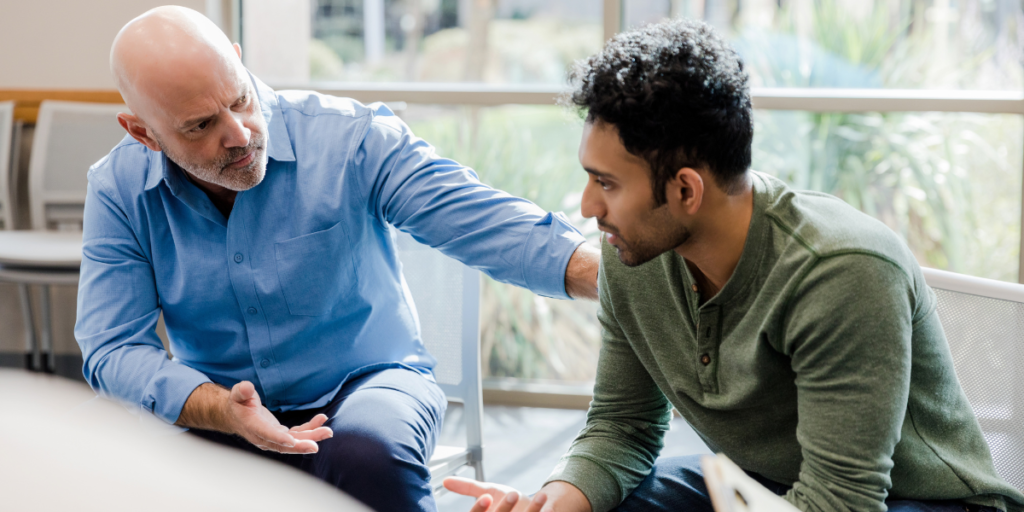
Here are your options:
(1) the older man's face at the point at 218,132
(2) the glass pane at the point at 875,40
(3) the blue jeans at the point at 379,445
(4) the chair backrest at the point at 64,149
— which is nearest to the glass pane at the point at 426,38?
(2) the glass pane at the point at 875,40

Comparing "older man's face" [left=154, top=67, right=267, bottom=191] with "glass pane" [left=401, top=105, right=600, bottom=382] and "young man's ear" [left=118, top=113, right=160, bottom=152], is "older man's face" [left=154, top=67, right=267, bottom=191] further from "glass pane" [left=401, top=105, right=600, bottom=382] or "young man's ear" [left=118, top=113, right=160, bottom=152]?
"glass pane" [left=401, top=105, right=600, bottom=382]

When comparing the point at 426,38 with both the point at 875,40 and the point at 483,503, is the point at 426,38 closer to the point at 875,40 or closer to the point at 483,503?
the point at 875,40

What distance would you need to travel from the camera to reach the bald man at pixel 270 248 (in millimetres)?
1481

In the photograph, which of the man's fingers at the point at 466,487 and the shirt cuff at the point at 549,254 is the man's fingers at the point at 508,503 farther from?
the shirt cuff at the point at 549,254

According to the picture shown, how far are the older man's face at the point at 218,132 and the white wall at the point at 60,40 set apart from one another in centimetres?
181

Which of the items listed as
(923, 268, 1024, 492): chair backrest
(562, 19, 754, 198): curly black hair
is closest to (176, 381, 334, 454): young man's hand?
(562, 19, 754, 198): curly black hair

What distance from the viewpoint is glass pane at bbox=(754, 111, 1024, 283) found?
8.46 feet

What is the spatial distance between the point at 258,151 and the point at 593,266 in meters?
0.66

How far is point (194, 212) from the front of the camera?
159 cm

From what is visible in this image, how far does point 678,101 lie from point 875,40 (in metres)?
1.98

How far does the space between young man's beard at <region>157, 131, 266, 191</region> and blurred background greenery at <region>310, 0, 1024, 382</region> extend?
1.45 metres

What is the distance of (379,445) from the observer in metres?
1.35

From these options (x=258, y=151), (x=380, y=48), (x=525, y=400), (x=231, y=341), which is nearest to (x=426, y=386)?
(x=231, y=341)

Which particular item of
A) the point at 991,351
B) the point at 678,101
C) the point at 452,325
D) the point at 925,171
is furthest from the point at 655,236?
the point at 925,171
